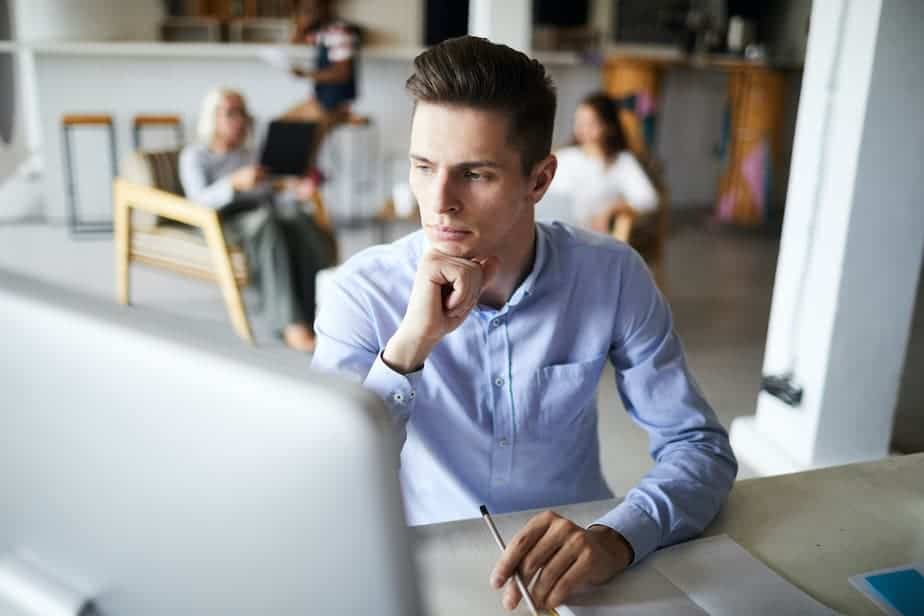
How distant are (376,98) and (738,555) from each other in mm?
5612

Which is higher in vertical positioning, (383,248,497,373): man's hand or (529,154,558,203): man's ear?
(529,154,558,203): man's ear

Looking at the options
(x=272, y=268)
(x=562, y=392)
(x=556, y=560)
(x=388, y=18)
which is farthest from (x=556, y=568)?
(x=388, y=18)

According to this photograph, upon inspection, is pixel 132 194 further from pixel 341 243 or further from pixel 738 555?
pixel 738 555

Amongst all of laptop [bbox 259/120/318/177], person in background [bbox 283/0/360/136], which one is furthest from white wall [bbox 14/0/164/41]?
laptop [bbox 259/120/318/177]

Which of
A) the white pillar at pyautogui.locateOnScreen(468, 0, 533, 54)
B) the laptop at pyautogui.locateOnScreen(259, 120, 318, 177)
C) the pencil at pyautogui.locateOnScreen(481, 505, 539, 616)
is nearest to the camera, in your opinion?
the pencil at pyautogui.locateOnScreen(481, 505, 539, 616)

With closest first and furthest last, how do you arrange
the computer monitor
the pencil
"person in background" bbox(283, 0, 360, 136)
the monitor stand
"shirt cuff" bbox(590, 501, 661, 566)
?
1. the computer monitor
2. the monitor stand
3. the pencil
4. "shirt cuff" bbox(590, 501, 661, 566)
5. "person in background" bbox(283, 0, 360, 136)

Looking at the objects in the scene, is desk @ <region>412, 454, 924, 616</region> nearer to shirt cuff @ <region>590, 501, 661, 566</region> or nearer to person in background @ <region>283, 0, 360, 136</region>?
shirt cuff @ <region>590, 501, 661, 566</region>

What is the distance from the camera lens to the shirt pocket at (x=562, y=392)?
1197mm

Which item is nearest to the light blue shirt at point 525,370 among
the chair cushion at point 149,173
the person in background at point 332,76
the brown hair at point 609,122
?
Result: the brown hair at point 609,122

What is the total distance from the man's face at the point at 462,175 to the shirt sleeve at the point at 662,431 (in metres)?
0.25

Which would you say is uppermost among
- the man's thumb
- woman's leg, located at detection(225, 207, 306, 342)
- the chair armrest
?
the man's thumb

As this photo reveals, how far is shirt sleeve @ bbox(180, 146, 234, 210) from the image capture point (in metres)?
3.85

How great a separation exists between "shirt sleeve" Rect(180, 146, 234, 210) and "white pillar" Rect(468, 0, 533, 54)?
1550 millimetres

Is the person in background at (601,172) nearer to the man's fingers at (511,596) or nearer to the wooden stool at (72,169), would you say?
the man's fingers at (511,596)
